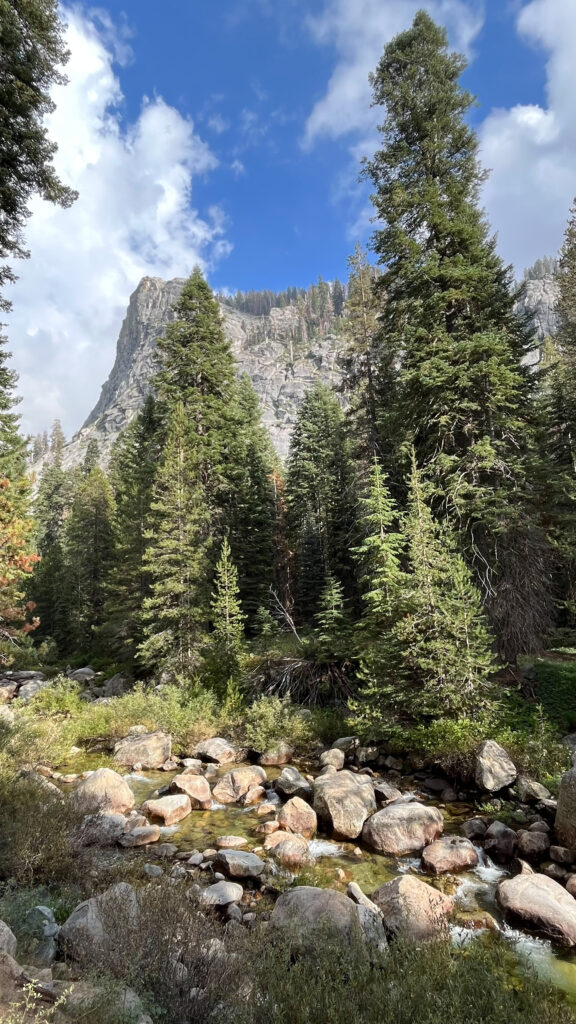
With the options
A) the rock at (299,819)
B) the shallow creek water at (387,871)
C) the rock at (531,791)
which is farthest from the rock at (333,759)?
the rock at (531,791)

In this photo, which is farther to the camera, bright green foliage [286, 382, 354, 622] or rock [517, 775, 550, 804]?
bright green foliage [286, 382, 354, 622]

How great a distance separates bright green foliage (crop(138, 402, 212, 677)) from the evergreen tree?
865cm

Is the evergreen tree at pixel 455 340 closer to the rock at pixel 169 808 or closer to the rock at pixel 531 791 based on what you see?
the rock at pixel 531 791

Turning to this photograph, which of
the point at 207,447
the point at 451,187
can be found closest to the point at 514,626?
the point at 451,187

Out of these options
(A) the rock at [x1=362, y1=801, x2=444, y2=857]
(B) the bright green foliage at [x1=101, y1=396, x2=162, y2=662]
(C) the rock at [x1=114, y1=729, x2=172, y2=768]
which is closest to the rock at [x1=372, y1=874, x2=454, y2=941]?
(A) the rock at [x1=362, y1=801, x2=444, y2=857]

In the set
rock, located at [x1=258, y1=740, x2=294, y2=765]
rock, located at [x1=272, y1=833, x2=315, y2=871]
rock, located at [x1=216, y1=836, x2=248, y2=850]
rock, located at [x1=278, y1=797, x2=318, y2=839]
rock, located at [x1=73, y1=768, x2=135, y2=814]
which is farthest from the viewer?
rock, located at [x1=258, y1=740, x2=294, y2=765]

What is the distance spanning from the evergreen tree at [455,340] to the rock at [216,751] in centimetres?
843

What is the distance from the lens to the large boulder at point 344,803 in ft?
28.2

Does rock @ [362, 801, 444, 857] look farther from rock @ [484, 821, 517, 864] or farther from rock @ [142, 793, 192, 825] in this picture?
rock @ [142, 793, 192, 825]

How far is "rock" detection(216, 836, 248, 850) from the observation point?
8.23 metres

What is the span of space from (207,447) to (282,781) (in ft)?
53.0

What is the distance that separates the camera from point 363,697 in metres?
13.2

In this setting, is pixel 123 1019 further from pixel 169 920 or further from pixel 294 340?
pixel 294 340

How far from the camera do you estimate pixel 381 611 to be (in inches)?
475
